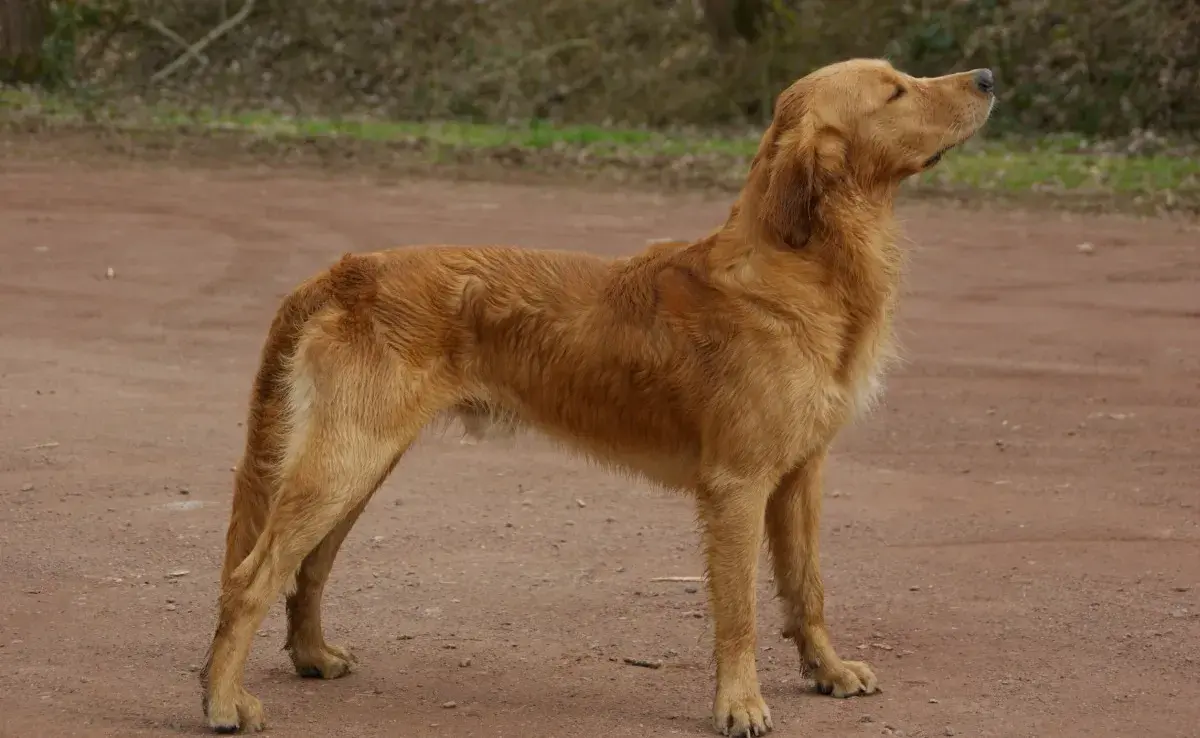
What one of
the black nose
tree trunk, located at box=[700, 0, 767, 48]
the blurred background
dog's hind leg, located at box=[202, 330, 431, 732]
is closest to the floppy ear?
the black nose

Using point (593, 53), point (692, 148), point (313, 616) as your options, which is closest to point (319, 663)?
point (313, 616)

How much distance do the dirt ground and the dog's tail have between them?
0.56 meters

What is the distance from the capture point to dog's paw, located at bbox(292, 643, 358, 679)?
5684 millimetres

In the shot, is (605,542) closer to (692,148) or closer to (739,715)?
(739,715)

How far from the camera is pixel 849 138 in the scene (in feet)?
17.6

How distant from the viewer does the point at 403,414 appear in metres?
5.20

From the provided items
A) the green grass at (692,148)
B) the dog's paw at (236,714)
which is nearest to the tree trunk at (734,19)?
the green grass at (692,148)

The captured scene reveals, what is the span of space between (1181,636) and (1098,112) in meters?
15.1

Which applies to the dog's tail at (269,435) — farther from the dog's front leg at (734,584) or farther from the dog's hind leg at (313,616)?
the dog's front leg at (734,584)

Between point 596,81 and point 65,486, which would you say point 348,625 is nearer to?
point 65,486

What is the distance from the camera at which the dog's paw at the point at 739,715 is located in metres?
5.11

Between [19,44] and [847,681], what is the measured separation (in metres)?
18.7

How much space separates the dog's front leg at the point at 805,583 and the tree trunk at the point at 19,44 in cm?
1817

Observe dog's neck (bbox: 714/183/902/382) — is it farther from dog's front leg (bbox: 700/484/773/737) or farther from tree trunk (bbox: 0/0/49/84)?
tree trunk (bbox: 0/0/49/84)
